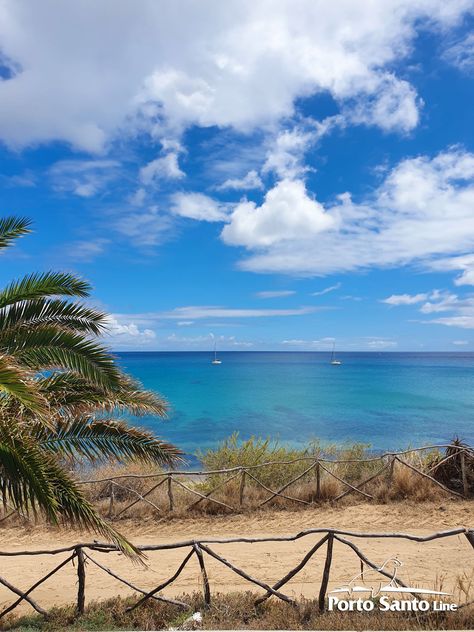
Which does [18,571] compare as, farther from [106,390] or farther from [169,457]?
[106,390]

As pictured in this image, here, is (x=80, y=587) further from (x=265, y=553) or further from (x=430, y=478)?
(x=430, y=478)

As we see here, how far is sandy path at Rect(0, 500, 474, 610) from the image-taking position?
24.9 ft

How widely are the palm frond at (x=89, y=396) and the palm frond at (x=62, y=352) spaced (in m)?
0.43

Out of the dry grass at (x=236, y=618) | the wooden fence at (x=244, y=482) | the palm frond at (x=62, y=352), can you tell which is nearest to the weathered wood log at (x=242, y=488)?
the wooden fence at (x=244, y=482)

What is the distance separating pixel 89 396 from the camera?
24.0 ft

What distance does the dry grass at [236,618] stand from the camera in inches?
195

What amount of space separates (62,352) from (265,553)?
18.4ft

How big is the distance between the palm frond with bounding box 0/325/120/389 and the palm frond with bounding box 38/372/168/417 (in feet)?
1.40

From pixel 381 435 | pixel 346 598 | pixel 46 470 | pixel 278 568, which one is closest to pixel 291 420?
pixel 381 435

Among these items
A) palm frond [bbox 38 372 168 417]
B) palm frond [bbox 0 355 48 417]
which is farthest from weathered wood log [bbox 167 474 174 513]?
palm frond [bbox 0 355 48 417]

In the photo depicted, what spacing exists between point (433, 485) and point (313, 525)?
3.51 metres

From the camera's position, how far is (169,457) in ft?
25.3

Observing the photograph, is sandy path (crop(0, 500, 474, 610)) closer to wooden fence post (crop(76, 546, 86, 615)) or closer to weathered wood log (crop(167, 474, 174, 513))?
weathered wood log (crop(167, 474, 174, 513))

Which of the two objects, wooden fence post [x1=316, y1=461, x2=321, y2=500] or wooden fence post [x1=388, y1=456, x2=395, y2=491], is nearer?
wooden fence post [x1=316, y1=461, x2=321, y2=500]
